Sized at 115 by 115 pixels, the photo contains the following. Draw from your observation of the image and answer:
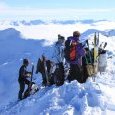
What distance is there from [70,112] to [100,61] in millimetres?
7913

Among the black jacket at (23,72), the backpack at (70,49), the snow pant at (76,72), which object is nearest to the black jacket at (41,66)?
the black jacket at (23,72)

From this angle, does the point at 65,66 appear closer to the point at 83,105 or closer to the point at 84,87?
the point at 84,87

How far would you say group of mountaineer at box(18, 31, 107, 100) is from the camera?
16.8 m

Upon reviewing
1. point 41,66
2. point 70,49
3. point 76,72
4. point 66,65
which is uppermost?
point 70,49

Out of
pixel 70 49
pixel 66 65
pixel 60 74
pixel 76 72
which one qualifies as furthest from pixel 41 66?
pixel 70 49

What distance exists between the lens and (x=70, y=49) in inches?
659

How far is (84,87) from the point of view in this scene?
14867 millimetres

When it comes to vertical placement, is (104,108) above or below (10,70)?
above

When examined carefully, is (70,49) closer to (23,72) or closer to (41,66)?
(23,72)

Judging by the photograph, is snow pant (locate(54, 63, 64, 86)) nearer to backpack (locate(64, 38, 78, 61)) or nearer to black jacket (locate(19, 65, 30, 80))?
black jacket (locate(19, 65, 30, 80))

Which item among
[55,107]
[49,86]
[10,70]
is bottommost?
[10,70]

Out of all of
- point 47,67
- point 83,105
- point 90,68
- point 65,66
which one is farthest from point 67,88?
point 47,67

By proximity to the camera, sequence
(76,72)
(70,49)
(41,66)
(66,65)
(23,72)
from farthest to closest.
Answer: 1. (41,66)
2. (66,65)
3. (23,72)
4. (76,72)
5. (70,49)

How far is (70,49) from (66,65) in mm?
3653
